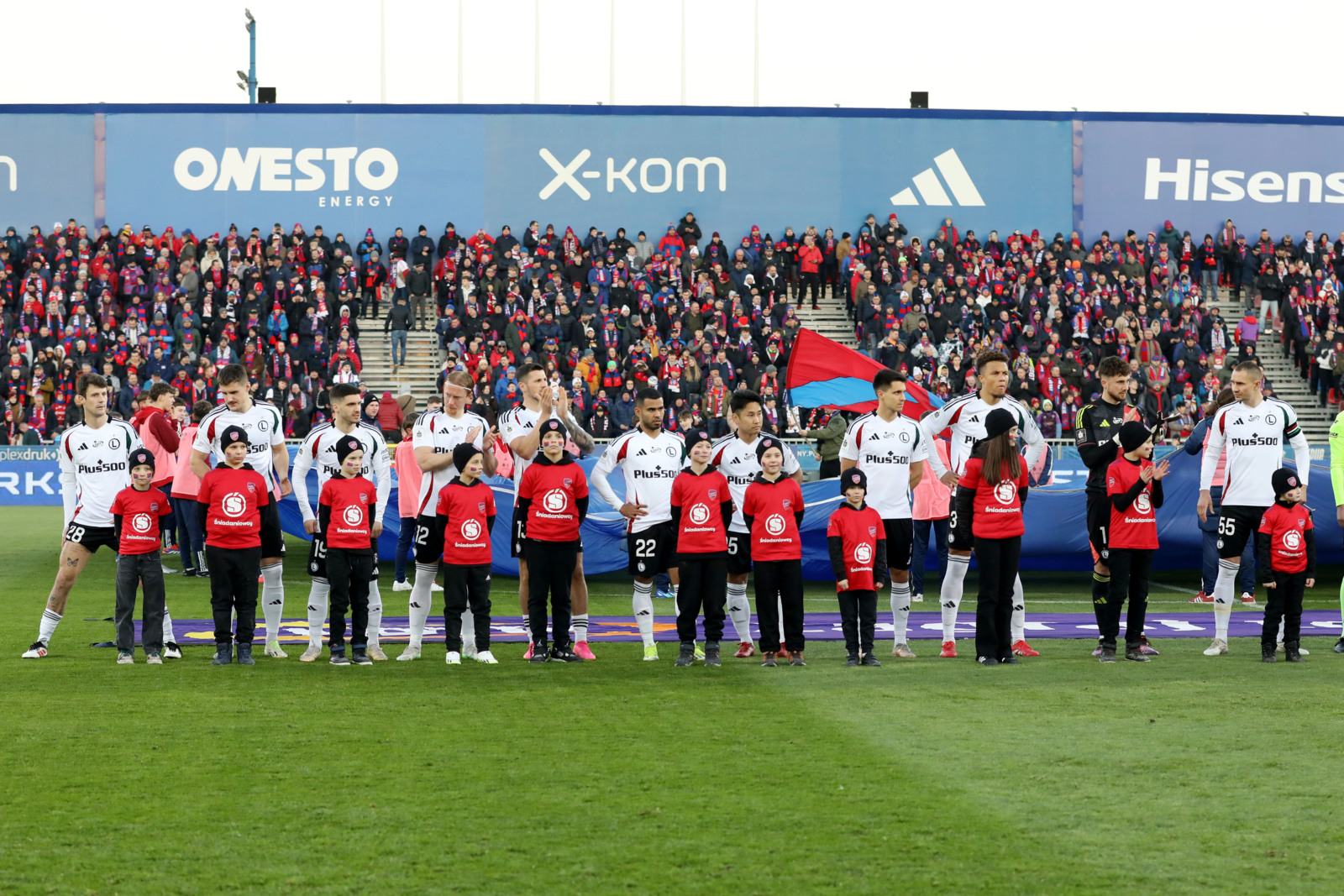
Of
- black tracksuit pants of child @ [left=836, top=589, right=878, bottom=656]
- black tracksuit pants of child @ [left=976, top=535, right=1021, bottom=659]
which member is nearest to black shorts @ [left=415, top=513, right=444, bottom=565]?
black tracksuit pants of child @ [left=836, top=589, right=878, bottom=656]

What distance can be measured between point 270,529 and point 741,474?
120 inches

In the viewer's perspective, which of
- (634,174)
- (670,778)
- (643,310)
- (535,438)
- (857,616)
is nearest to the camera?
(670,778)

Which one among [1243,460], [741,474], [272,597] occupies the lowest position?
[272,597]

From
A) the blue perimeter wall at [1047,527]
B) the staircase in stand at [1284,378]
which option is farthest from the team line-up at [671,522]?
the staircase in stand at [1284,378]

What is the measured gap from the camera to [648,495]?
8.98 meters

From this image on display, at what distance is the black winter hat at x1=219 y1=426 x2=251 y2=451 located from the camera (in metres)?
8.57

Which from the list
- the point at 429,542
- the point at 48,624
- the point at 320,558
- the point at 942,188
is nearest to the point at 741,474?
the point at 429,542

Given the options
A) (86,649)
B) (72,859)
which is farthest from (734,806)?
(86,649)

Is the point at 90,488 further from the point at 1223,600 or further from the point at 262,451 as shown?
the point at 1223,600

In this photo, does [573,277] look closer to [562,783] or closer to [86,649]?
[86,649]

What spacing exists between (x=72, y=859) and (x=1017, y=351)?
2454 cm

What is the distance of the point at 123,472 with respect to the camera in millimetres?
8836

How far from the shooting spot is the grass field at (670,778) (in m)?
4.34

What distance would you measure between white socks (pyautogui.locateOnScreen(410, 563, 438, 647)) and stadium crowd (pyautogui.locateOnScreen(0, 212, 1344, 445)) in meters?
14.1
